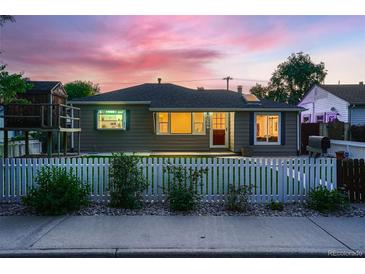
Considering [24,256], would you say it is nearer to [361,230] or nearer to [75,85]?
[361,230]

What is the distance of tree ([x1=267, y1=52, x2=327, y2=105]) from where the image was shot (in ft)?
155

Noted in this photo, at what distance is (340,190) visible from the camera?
7.51m

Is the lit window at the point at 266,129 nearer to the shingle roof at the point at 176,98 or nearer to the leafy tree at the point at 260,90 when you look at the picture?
the shingle roof at the point at 176,98

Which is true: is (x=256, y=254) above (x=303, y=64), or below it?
below

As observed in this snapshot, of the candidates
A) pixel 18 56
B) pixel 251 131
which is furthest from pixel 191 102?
pixel 18 56

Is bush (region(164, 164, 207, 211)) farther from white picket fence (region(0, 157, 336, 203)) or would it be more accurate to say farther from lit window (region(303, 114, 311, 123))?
lit window (region(303, 114, 311, 123))

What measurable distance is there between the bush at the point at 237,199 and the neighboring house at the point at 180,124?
35.3 feet

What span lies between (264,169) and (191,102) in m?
11.5

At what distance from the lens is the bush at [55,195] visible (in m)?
6.53

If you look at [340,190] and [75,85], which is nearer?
[340,190]

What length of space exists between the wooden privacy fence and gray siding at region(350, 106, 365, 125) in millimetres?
18095

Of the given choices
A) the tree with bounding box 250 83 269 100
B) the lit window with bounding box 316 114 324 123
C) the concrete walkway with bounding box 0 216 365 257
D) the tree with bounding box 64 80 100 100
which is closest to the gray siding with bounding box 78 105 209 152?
the concrete walkway with bounding box 0 216 365 257

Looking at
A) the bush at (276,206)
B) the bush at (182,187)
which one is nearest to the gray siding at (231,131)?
the bush at (182,187)

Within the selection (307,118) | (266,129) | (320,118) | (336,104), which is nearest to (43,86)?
(266,129)
